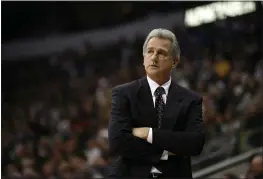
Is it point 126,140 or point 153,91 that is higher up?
point 153,91

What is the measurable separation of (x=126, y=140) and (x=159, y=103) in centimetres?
13

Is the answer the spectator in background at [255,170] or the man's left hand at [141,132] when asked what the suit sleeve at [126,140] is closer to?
the man's left hand at [141,132]

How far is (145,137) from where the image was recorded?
3.85 feet

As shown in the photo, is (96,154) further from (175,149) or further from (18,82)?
(175,149)

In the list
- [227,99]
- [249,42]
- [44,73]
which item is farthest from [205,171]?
[44,73]

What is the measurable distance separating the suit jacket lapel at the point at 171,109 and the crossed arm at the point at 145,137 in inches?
0.9

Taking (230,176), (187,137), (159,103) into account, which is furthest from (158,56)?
(230,176)

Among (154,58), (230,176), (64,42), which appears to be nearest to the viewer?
(154,58)

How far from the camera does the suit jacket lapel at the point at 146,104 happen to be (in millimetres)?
1177

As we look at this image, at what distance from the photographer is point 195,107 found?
1221 mm

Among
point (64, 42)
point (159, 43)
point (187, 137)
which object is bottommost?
point (187, 137)

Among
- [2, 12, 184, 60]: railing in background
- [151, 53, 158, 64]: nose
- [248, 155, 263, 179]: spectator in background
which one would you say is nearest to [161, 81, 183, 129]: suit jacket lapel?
[151, 53, 158, 64]: nose

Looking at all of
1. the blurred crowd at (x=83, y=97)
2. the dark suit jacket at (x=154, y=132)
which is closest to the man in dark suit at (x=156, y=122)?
the dark suit jacket at (x=154, y=132)

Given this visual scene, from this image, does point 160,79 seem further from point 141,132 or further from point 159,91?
point 141,132
